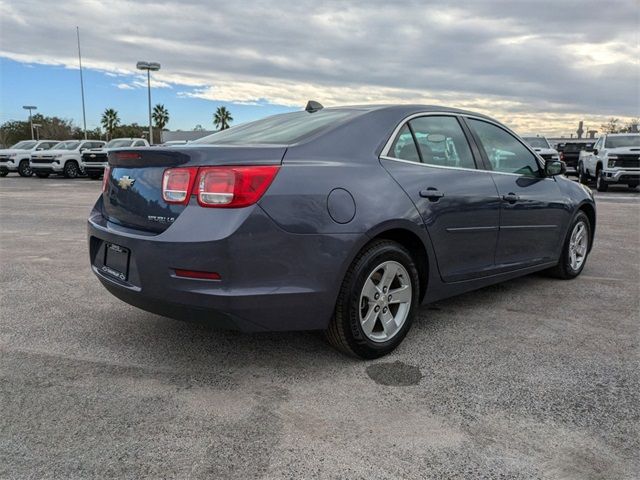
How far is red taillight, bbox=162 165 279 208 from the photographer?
9.17 feet

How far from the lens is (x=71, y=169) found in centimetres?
2391

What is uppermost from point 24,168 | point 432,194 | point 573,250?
point 432,194

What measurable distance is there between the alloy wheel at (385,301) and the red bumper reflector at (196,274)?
35.2 inches

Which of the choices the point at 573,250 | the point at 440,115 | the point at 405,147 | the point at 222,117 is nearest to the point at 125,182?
the point at 405,147

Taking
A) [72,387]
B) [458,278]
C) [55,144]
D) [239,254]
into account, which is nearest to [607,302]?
[458,278]

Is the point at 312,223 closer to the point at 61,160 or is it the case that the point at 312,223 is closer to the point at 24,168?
the point at 61,160

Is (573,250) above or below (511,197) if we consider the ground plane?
below

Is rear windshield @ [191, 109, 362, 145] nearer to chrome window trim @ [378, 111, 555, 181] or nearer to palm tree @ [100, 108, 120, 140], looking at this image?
chrome window trim @ [378, 111, 555, 181]

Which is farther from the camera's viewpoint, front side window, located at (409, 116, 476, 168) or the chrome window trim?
front side window, located at (409, 116, 476, 168)

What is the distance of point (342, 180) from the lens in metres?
3.10

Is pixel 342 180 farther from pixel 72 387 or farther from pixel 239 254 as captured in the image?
pixel 72 387

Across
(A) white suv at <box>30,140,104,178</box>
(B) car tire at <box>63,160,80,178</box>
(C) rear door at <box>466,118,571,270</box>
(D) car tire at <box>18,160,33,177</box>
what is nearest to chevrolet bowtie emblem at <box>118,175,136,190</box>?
(C) rear door at <box>466,118,571,270</box>

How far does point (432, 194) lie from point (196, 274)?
1.64 metres

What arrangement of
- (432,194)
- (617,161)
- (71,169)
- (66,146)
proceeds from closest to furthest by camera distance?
1. (432,194)
2. (617,161)
3. (71,169)
4. (66,146)
